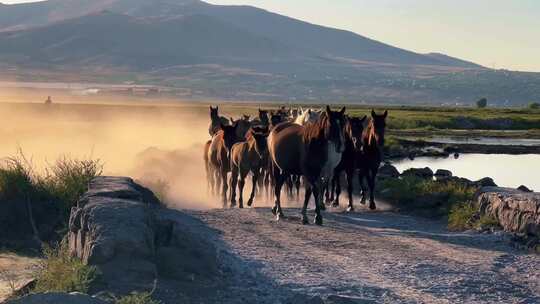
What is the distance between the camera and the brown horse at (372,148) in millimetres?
23188

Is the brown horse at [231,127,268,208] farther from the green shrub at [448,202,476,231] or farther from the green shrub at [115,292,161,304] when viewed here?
the green shrub at [115,292,161,304]

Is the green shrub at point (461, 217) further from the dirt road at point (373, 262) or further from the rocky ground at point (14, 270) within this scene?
the rocky ground at point (14, 270)

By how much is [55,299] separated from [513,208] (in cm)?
1165

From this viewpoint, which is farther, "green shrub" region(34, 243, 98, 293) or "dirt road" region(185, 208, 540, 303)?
"dirt road" region(185, 208, 540, 303)

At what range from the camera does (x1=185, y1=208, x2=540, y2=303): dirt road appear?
12930mm

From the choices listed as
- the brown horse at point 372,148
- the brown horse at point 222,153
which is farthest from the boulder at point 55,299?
the brown horse at point 222,153

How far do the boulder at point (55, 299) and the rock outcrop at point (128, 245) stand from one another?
5.61 ft

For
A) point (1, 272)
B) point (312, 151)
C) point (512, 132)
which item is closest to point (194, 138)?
point (512, 132)

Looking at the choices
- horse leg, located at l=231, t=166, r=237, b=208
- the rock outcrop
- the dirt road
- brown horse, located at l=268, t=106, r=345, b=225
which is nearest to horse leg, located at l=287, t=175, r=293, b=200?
horse leg, located at l=231, t=166, r=237, b=208

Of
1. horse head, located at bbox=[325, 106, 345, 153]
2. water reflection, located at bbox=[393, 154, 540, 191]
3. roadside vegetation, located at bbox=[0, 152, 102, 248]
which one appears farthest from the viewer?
water reflection, located at bbox=[393, 154, 540, 191]

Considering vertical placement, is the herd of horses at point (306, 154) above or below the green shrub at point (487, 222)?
above

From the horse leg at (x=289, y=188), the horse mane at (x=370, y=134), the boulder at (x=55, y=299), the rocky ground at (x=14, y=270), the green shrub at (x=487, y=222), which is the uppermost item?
the horse mane at (x=370, y=134)

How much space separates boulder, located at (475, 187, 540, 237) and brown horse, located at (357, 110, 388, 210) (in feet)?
11.3

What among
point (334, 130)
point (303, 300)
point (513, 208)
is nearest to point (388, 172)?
point (334, 130)
